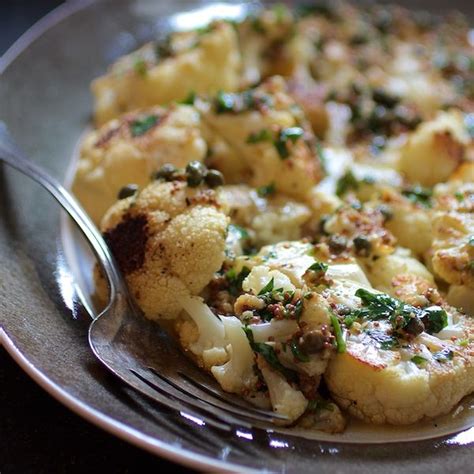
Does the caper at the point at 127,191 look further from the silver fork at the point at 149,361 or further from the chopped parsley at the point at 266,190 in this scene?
the chopped parsley at the point at 266,190

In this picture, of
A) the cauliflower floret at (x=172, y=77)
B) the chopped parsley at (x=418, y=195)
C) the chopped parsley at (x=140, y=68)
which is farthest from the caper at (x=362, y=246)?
the chopped parsley at (x=140, y=68)

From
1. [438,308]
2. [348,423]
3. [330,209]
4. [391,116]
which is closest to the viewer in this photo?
[348,423]

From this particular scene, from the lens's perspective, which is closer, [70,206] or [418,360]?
[418,360]

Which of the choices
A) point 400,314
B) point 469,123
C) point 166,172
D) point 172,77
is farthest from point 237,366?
point 469,123

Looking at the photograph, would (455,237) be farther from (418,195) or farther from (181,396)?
(181,396)

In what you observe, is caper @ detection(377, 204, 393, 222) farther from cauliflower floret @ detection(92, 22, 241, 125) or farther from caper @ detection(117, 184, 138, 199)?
cauliflower floret @ detection(92, 22, 241, 125)

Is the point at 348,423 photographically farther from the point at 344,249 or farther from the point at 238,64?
the point at 238,64

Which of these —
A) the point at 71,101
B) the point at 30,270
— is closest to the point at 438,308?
the point at 30,270
